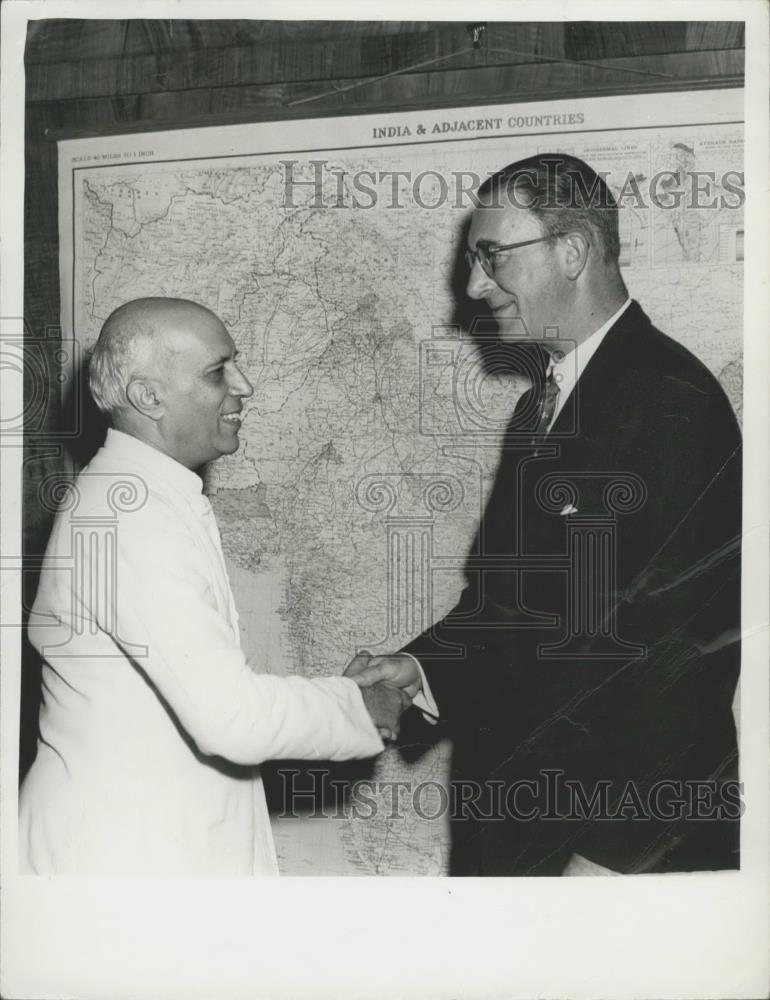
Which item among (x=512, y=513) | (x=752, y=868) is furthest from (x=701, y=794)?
→ (x=512, y=513)

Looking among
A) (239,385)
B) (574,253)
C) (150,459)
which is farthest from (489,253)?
(150,459)

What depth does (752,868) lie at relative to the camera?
245 centimetres

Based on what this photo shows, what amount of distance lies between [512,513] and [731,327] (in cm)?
69

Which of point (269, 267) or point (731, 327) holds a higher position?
point (269, 267)

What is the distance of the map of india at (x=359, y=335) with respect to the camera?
2516 millimetres

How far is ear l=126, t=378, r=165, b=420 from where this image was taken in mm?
2445

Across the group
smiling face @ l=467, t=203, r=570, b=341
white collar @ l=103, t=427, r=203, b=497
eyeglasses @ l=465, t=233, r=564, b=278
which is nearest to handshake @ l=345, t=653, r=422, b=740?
white collar @ l=103, t=427, r=203, b=497

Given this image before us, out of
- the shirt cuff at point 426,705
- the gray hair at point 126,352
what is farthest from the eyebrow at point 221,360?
the shirt cuff at point 426,705

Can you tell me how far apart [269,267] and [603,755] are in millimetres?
1435

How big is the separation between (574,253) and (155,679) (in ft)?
4.65

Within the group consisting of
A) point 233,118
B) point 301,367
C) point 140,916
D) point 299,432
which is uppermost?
point 233,118

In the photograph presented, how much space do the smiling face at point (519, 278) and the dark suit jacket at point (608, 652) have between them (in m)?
0.23

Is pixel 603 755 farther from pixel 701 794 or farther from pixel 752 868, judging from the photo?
pixel 752 868

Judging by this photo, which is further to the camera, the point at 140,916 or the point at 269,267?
the point at 269,267
